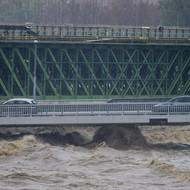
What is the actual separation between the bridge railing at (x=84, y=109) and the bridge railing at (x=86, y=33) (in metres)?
11.8

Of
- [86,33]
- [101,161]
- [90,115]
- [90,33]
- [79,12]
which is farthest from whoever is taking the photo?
[79,12]

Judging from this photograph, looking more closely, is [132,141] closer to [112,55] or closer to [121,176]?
[121,176]

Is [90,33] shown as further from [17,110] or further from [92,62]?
[17,110]

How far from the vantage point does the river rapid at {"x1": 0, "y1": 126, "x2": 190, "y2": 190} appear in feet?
106

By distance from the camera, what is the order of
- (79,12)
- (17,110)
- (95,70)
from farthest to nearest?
(79,12)
(95,70)
(17,110)

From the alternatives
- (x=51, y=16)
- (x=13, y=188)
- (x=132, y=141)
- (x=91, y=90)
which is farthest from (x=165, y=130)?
(x=51, y=16)

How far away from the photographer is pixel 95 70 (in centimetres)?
5453

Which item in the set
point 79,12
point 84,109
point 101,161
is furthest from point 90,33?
point 79,12

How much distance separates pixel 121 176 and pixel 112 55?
69.1 ft

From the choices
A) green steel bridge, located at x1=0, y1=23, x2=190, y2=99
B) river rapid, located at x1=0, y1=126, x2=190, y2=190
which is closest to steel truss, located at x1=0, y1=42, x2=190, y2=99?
green steel bridge, located at x1=0, y1=23, x2=190, y2=99

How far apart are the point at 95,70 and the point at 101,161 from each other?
18064mm

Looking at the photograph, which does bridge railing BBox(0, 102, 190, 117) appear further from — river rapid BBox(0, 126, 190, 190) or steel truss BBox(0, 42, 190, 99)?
steel truss BBox(0, 42, 190, 99)

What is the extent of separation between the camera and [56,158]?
37219mm

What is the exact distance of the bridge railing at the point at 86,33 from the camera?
173 ft
